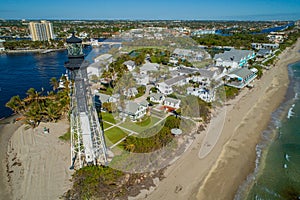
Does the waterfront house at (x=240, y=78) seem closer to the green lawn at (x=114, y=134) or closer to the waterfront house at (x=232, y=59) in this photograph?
the waterfront house at (x=232, y=59)

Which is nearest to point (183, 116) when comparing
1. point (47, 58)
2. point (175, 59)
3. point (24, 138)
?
point (24, 138)

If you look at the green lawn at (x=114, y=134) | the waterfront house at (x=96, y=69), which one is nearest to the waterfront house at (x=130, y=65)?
the waterfront house at (x=96, y=69)

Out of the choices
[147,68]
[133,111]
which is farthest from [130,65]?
[133,111]

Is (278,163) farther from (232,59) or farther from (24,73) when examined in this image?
(24,73)

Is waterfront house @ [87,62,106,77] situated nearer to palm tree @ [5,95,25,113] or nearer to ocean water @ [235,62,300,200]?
palm tree @ [5,95,25,113]

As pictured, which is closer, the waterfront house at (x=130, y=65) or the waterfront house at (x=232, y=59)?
the waterfront house at (x=130, y=65)

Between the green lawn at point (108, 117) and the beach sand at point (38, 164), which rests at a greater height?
the green lawn at point (108, 117)
